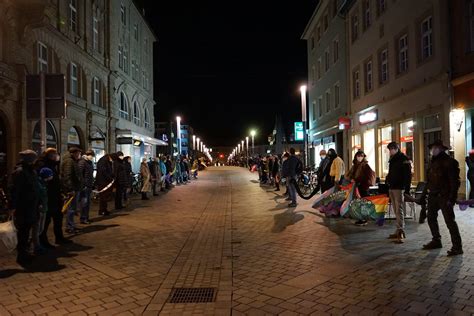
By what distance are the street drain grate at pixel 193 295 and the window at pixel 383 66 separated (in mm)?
17157

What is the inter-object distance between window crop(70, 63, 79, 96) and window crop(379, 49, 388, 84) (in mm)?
15205

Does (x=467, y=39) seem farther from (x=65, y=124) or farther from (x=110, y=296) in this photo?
(x=65, y=124)

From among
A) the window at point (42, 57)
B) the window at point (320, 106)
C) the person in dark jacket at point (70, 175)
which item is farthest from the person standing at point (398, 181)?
the window at point (320, 106)

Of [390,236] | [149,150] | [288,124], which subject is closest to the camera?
[390,236]

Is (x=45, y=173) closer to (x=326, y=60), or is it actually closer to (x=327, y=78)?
(x=327, y=78)

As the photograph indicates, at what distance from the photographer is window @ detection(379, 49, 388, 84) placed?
20172mm

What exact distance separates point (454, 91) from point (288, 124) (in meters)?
69.7

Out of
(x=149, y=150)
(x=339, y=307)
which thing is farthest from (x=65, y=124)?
(x=149, y=150)

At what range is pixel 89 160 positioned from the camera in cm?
1135

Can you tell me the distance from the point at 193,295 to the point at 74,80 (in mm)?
20058

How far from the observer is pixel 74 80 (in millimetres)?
22734

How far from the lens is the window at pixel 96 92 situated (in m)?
25.4

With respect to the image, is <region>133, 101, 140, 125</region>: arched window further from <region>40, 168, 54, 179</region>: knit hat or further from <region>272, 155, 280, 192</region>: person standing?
<region>40, 168, 54, 179</region>: knit hat

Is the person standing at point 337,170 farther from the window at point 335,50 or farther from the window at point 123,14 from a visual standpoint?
the window at point 123,14
